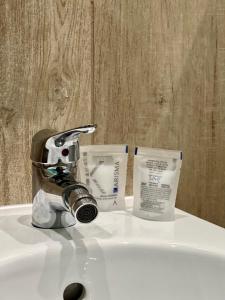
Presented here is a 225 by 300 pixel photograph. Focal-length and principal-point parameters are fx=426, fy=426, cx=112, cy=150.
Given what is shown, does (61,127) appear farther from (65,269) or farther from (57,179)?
(65,269)

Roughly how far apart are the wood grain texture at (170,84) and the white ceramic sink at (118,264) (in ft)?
0.65

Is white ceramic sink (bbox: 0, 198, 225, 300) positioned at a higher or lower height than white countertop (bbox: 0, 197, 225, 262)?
lower

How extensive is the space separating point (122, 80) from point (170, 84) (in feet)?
0.29

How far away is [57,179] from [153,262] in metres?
0.16

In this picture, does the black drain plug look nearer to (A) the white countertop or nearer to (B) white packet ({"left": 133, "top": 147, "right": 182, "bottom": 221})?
(A) the white countertop

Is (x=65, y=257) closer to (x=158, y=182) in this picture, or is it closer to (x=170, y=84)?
(x=158, y=182)

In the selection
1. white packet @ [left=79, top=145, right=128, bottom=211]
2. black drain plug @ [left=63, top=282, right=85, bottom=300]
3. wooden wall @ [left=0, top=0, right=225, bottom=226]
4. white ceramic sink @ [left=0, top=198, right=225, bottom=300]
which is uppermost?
wooden wall @ [left=0, top=0, right=225, bottom=226]

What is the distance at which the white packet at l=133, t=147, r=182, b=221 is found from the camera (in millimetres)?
610

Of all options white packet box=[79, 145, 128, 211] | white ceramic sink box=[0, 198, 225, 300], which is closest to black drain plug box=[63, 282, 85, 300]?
white ceramic sink box=[0, 198, 225, 300]

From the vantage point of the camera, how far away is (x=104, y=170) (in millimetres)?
626

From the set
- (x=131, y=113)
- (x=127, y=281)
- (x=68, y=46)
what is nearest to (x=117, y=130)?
(x=131, y=113)

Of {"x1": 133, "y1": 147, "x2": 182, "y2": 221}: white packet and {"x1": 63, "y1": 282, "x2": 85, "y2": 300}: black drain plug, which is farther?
{"x1": 133, "y1": 147, "x2": 182, "y2": 221}: white packet

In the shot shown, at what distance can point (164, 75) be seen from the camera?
2.34ft

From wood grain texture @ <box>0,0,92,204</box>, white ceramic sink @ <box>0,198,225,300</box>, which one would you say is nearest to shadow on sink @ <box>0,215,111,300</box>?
white ceramic sink @ <box>0,198,225,300</box>
